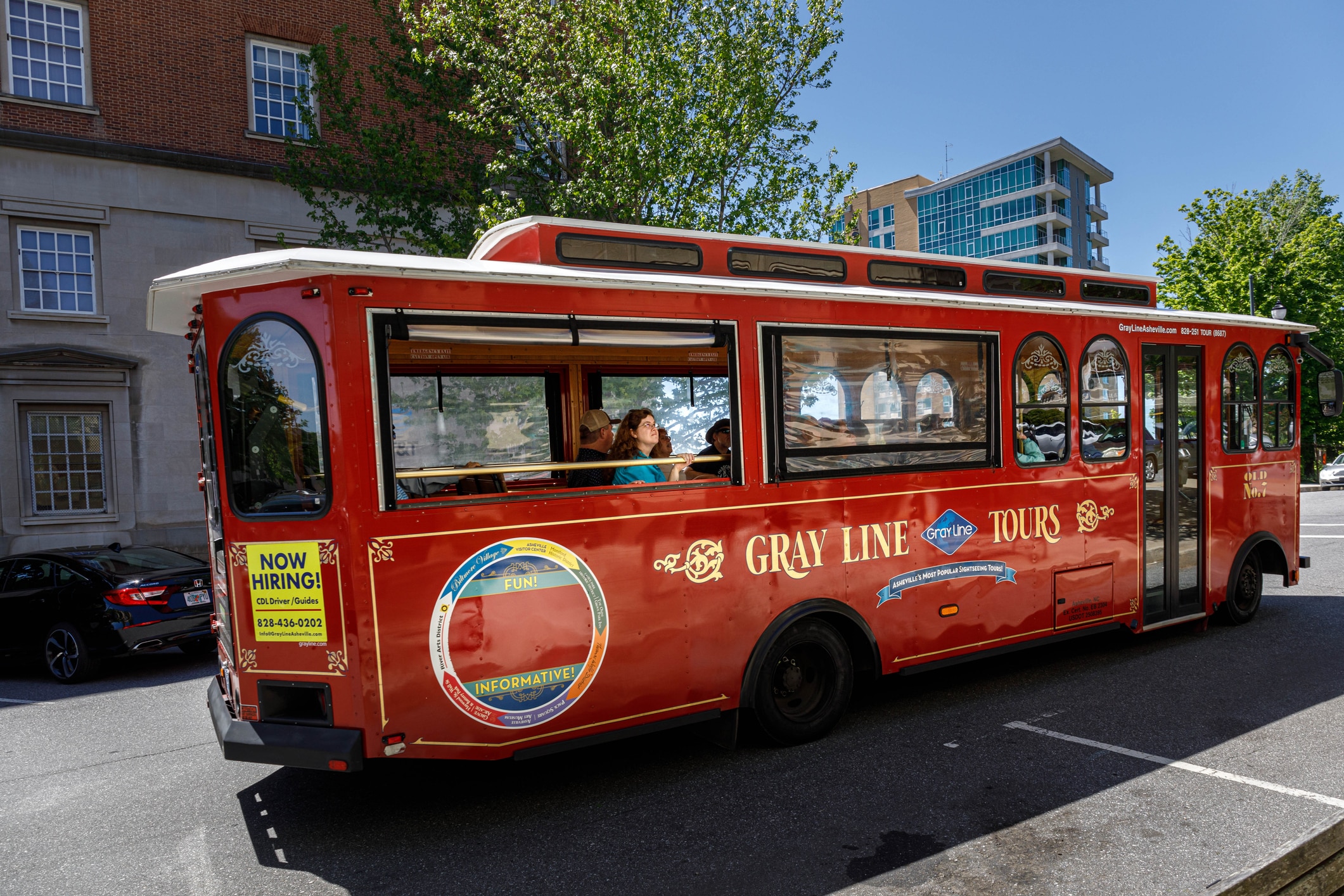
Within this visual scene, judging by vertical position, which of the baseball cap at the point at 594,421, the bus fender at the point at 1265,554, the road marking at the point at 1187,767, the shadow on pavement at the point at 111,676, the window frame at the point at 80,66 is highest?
the window frame at the point at 80,66

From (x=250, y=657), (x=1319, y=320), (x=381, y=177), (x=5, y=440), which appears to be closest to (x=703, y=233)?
(x=250, y=657)

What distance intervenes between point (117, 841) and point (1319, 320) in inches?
1512

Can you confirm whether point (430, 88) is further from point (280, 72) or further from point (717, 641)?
point (717, 641)

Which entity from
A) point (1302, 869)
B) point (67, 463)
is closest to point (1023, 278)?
point (1302, 869)

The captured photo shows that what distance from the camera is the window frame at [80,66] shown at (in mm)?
15414

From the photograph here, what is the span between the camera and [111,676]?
8.87m

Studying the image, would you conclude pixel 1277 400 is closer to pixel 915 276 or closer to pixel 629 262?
pixel 915 276

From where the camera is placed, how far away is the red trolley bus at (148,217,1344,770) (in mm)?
4172

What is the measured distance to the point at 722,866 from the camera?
3.89 m

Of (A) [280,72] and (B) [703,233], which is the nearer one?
(B) [703,233]

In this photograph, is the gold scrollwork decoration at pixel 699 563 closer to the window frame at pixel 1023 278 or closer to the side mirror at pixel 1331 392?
the window frame at pixel 1023 278

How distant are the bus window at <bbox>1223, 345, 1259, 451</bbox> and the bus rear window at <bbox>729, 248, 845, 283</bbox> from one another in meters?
4.45

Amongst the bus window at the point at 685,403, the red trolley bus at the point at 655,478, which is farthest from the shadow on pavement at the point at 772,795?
the bus window at the point at 685,403

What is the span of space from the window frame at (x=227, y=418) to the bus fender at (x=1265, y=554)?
26.1 ft
